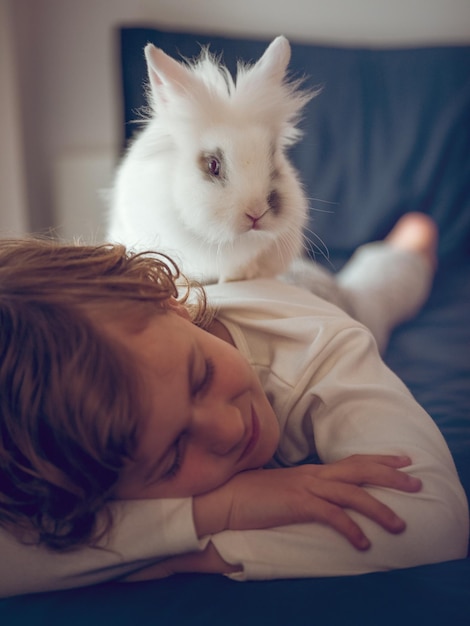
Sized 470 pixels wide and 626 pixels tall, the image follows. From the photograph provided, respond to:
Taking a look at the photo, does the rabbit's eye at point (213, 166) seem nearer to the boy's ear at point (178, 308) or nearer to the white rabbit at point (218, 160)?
the white rabbit at point (218, 160)

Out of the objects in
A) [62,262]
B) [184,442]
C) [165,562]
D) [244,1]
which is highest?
[244,1]

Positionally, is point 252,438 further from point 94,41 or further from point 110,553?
point 94,41

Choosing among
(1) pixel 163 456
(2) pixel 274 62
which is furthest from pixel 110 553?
(2) pixel 274 62

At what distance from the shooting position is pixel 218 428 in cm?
49

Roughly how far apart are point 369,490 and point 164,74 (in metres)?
0.46

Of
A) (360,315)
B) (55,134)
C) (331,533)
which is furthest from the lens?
(55,134)

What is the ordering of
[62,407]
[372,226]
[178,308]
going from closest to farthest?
[62,407], [178,308], [372,226]

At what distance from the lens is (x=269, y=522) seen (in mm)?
509

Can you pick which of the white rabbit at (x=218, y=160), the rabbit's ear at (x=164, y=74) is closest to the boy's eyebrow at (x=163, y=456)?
the white rabbit at (x=218, y=160)

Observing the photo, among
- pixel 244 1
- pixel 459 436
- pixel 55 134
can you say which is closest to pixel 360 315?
pixel 459 436

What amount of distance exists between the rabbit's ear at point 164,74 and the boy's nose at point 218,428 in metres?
0.35

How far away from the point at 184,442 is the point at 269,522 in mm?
100

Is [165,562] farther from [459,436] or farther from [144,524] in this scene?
[459,436]

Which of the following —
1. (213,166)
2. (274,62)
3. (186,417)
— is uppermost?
(274,62)
